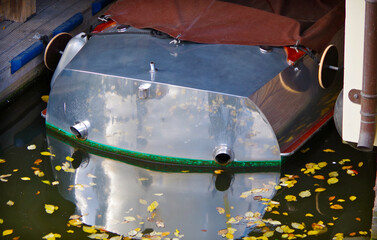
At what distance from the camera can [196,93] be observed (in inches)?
254

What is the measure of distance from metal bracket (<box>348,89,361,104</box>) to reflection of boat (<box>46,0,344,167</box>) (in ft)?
3.66

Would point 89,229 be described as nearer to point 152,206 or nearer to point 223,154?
point 152,206

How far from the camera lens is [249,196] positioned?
648 cm

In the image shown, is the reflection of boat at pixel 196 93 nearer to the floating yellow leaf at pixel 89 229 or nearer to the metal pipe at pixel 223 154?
the metal pipe at pixel 223 154

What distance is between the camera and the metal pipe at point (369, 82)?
16.7 feet

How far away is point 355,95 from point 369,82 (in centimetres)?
25

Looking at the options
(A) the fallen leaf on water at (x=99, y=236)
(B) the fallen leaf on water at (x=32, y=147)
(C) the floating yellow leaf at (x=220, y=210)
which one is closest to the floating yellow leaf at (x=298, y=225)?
(C) the floating yellow leaf at (x=220, y=210)

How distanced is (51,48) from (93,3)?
2005 mm

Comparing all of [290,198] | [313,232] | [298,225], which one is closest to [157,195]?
[290,198]

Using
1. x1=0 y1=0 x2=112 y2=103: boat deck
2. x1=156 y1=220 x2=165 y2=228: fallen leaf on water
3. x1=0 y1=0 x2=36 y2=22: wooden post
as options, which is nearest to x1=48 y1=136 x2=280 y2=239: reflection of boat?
x1=156 y1=220 x2=165 y2=228: fallen leaf on water

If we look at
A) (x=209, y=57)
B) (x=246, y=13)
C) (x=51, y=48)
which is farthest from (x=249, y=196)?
(x=51, y=48)

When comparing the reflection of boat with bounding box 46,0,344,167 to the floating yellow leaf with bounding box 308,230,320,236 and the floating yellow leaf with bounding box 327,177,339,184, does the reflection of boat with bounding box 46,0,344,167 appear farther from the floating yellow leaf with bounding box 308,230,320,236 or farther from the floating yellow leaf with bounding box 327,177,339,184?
the floating yellow leaf with bounding box 308,230,320,236

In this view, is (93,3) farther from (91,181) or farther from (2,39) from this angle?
(91,181)

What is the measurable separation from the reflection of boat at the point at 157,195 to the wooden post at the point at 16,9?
269 centimetres
